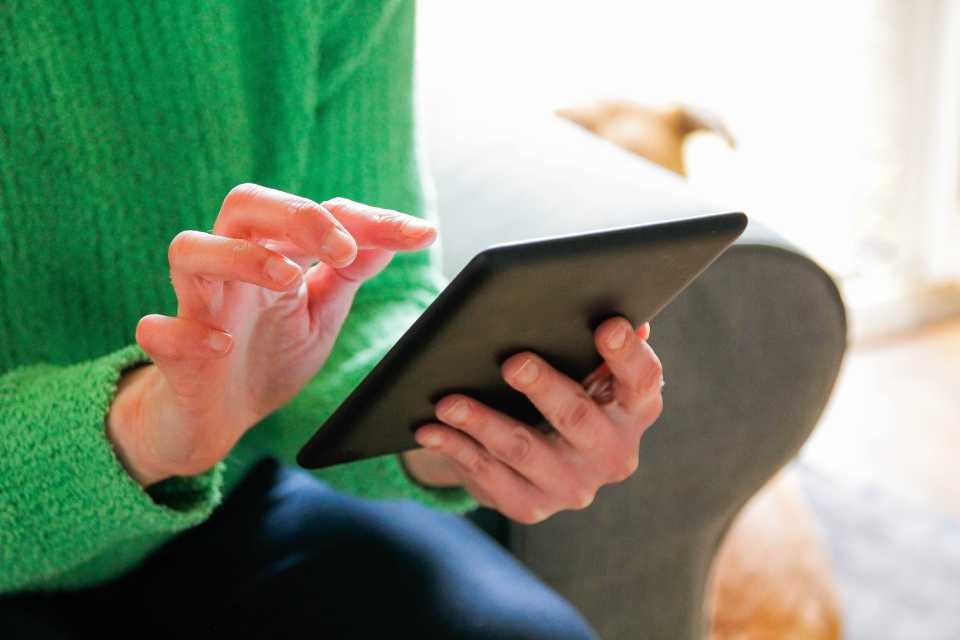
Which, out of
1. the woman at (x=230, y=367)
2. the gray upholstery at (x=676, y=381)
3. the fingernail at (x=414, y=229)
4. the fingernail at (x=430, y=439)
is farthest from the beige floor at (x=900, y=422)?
the fingernail at (x=414, y=229)

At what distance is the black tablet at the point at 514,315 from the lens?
485 mm

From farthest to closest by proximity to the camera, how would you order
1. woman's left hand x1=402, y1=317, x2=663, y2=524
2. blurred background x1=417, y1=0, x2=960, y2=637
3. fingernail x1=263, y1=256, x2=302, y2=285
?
blurred background x1=417, y1=0, x2=960, y2=637 → woman's left hand x1=402, y1=317, x2=663, y2=524 → fingernail x1=263, y1=256, x2=302, y2=285

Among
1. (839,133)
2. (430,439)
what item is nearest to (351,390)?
(430,439)

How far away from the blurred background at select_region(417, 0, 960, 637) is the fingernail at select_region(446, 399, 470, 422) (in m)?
0.68

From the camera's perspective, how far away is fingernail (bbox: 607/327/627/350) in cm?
56

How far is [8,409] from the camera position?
0.60m

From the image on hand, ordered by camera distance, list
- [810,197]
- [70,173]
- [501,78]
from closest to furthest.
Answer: [70,173] < [501,78] < [810,197]

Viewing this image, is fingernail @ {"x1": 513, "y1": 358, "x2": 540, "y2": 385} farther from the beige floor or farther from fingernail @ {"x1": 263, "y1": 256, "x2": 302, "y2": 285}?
the beige floor

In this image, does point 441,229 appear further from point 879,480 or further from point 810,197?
point 810,197

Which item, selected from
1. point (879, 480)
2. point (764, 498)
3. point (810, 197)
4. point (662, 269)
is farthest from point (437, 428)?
point (810, 197)

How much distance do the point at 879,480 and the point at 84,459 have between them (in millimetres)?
1158

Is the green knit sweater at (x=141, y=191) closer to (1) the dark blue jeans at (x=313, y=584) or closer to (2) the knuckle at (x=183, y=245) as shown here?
(1) the dark blue jeans at (x=313, y=584)

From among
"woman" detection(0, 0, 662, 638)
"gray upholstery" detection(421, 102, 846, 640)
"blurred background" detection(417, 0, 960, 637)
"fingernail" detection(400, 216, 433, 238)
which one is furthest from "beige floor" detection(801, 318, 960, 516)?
"fingernail" detection(400, 216, 433, 238)

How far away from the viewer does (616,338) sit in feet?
1.83
